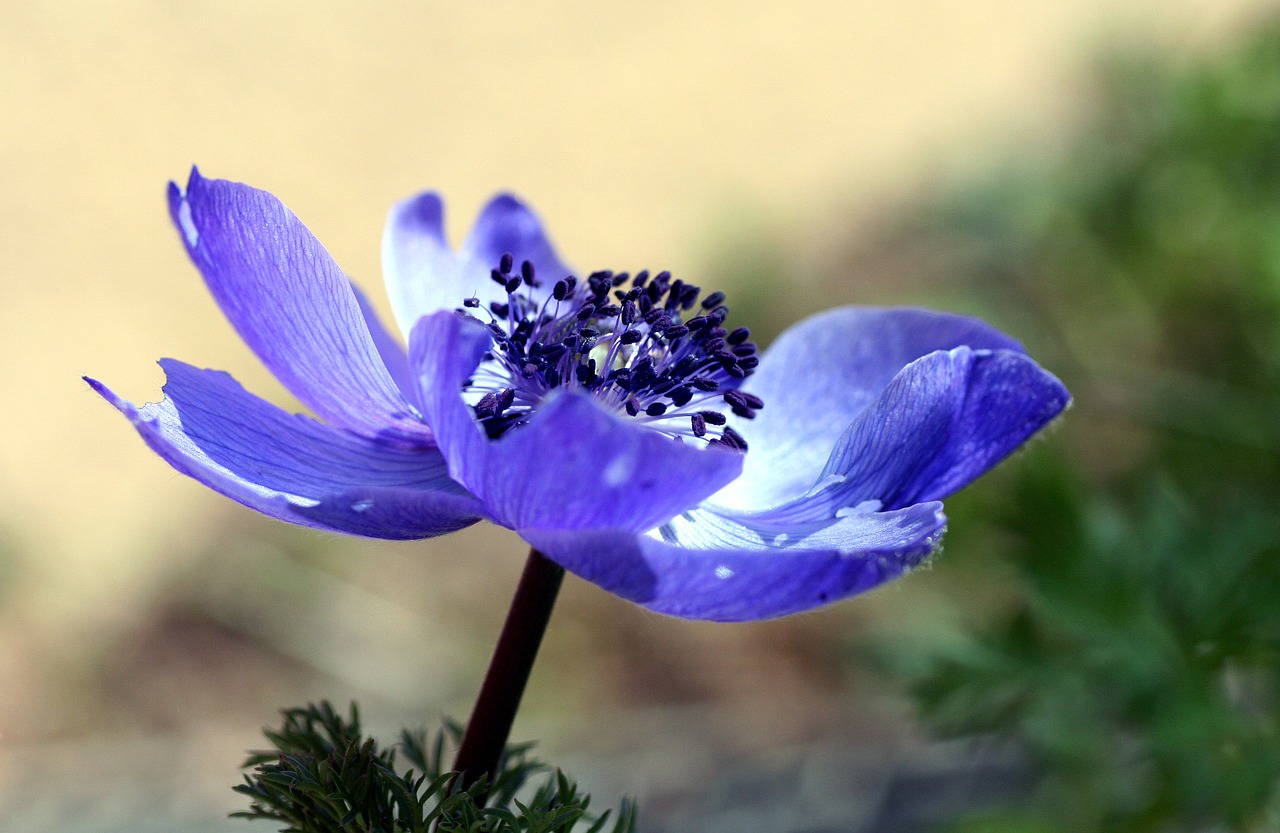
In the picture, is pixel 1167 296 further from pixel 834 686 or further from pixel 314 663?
pixel 314 663

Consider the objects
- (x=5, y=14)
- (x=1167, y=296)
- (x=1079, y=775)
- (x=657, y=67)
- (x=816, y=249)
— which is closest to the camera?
(x=1079, y=775)

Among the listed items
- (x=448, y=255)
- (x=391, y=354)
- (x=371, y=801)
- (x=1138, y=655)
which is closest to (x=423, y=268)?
(x=448, y=255)

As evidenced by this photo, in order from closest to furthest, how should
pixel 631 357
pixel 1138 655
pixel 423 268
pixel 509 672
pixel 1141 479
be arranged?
pixel 509 672 → pixel 631 357 → pixel 423 268 → pixel 1138 655 → pixel 1141 479

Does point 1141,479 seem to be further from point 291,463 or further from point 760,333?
point 291,463

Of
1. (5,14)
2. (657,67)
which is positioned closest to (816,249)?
(657,67)

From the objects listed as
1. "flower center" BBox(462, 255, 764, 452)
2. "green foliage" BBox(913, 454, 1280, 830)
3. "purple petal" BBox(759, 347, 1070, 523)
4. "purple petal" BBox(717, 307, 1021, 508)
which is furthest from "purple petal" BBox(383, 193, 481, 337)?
"green foliage" BBox(913, 454, 1280, 830)

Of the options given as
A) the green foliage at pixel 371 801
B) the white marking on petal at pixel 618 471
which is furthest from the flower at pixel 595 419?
the green foliage at pixel 371 801

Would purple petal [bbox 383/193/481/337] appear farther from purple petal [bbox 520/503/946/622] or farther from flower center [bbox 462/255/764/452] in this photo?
purple petal [bbox 520/503/946/622]
